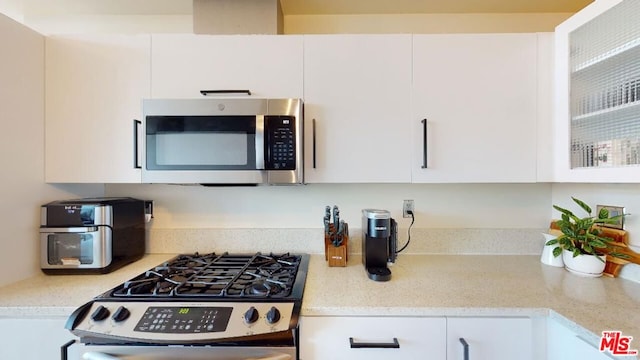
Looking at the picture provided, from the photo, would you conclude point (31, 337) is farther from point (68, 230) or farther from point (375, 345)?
point (375, 345)

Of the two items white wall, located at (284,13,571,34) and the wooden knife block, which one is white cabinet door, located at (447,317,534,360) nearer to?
the wooden knife block

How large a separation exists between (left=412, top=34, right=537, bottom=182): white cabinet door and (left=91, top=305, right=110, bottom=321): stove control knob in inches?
52.0

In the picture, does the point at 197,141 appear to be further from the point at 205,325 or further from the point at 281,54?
the point at 205,325

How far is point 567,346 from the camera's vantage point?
88cm

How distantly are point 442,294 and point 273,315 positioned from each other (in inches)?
24.8

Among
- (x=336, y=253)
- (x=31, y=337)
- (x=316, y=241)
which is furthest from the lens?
(x=316, y=241)

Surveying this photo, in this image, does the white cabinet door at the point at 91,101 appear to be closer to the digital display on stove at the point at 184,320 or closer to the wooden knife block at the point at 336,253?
the digital display on stove at the point at 184,320

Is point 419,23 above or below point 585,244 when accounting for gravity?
above

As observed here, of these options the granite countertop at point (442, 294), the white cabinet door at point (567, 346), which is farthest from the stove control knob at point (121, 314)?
the white cabinet door at point (567, 346)

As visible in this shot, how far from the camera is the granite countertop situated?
0.93m

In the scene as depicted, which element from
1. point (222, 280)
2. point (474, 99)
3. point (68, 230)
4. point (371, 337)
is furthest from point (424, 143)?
point (68, 230)

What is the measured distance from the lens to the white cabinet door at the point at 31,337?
978 mm

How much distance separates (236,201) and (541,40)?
175 centimetres

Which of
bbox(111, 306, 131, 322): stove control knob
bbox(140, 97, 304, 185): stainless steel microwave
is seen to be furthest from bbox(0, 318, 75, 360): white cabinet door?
bbox(140, 97, 304, 185): stainless steel microwave
